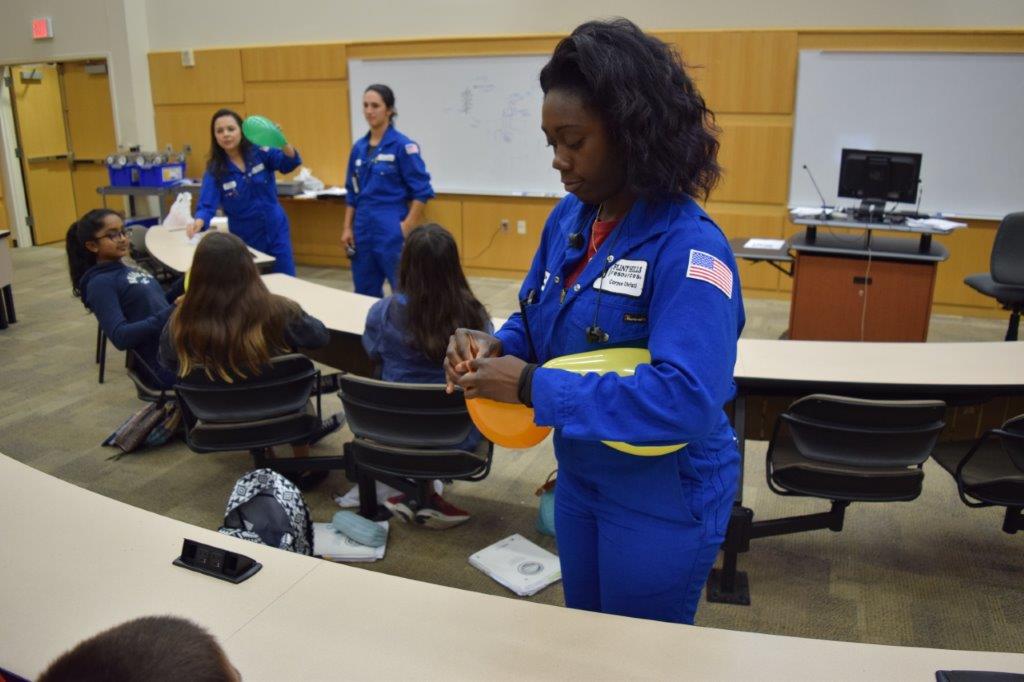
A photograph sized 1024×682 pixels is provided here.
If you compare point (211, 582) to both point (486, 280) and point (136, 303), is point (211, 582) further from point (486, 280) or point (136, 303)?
point (486, 280)

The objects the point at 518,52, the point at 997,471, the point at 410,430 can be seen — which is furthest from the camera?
the point at 518,52

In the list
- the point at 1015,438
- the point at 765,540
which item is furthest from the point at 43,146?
the point at 1015,438

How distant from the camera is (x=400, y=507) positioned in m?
3.00

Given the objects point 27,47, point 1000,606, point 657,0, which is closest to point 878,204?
point 657,0

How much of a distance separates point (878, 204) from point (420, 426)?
3844mm

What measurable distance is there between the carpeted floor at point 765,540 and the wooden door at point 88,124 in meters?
5.29

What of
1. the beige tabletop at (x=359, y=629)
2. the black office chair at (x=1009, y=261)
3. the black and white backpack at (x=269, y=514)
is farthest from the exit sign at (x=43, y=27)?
the black office chair at (x=1009, y=261)

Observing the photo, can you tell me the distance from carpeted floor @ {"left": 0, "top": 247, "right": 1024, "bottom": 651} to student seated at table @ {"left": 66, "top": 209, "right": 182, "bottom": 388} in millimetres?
533

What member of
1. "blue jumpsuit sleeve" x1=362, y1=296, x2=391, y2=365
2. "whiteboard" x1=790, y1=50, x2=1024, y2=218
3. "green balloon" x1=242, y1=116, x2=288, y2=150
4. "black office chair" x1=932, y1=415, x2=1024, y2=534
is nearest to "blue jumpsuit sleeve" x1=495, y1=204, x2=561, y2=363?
"blue jumpsuit sleeve" x1=362, y1=296, x2=391, y2=365

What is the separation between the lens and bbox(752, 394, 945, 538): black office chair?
86.4 inches

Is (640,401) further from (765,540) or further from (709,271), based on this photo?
(765,540)

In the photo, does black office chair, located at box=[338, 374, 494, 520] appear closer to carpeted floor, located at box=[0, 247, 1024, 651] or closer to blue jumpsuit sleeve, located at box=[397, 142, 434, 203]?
carpeted floor, located at box=[0, 247, 1024, 651]

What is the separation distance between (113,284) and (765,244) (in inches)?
151

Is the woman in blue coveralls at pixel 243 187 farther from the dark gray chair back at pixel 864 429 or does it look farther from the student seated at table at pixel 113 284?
the dark gray chair back at pixel 864 429
